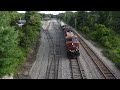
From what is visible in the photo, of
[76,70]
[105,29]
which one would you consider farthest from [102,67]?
[105,29]

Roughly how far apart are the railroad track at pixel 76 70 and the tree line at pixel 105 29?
325 centimetres

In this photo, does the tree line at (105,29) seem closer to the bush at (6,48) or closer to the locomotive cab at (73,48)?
the locomotive cab at (73,48)

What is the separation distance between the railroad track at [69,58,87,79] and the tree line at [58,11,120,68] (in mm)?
3246

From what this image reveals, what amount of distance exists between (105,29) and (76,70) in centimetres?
1652

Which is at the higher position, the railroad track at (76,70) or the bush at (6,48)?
the bush at (6,48)

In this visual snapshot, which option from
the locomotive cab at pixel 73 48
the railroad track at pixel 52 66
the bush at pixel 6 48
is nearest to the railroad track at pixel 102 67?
the locomotive cab at pixel 73 48

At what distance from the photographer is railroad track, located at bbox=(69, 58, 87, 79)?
64.0ft

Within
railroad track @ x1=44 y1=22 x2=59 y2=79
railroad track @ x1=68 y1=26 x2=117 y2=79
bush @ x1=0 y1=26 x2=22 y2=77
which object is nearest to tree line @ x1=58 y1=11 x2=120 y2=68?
railroad track @ x1=68 y1=26 x2=117 y2=79

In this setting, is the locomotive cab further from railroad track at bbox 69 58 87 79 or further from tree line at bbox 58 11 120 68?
tree line at bbox 58 11 120 68

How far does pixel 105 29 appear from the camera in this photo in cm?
3653

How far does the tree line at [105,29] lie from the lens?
28.9m
